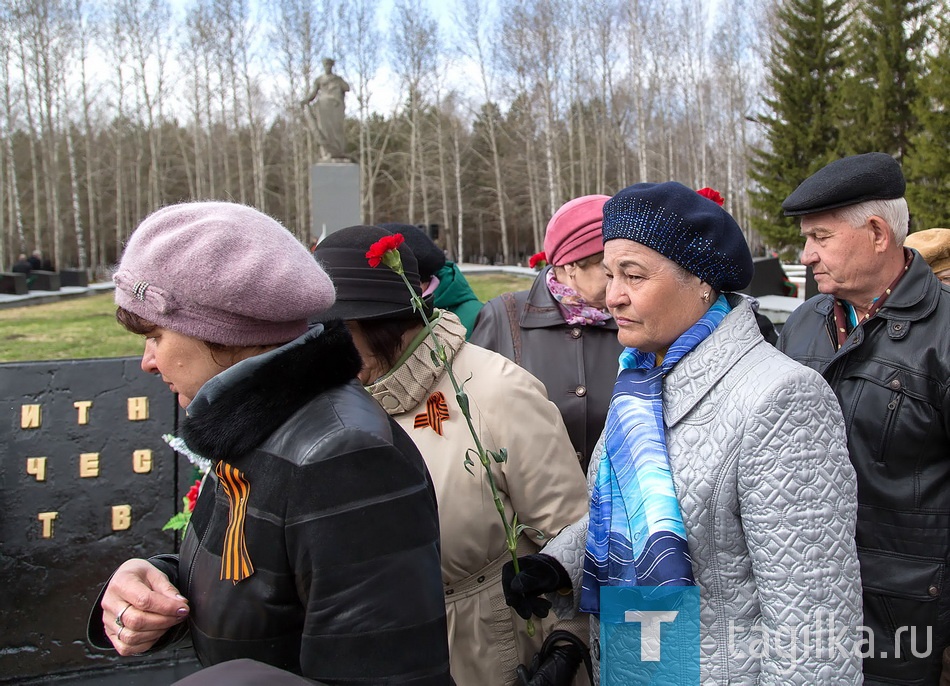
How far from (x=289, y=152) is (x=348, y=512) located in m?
45.8

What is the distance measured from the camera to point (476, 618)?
182cm

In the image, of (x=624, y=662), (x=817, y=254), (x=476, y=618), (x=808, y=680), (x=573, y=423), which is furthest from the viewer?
(x=573, y=423)

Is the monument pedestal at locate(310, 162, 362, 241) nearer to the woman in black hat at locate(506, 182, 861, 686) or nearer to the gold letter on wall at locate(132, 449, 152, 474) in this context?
the gold letter on wall at locate(132, 449, 152, 474)

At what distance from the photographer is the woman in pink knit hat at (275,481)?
1.07m

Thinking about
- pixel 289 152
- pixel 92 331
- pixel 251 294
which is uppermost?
pixel 289 152

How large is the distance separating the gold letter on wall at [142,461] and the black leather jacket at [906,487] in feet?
10.7

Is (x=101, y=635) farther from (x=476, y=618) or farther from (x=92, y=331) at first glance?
(x=92, y=331)

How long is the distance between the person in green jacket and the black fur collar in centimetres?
177

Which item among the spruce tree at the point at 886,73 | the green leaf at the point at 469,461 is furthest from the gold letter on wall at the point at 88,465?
the spruce tree at the point at 886,73

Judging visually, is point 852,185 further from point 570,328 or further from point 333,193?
point 333,193

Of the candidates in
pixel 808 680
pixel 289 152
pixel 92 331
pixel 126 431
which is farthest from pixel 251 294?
pixel 289 152

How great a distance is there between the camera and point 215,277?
3.84 ft

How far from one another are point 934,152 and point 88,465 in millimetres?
19728

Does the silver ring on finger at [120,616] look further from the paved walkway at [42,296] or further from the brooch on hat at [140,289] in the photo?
the paved walkway at [42,296]
